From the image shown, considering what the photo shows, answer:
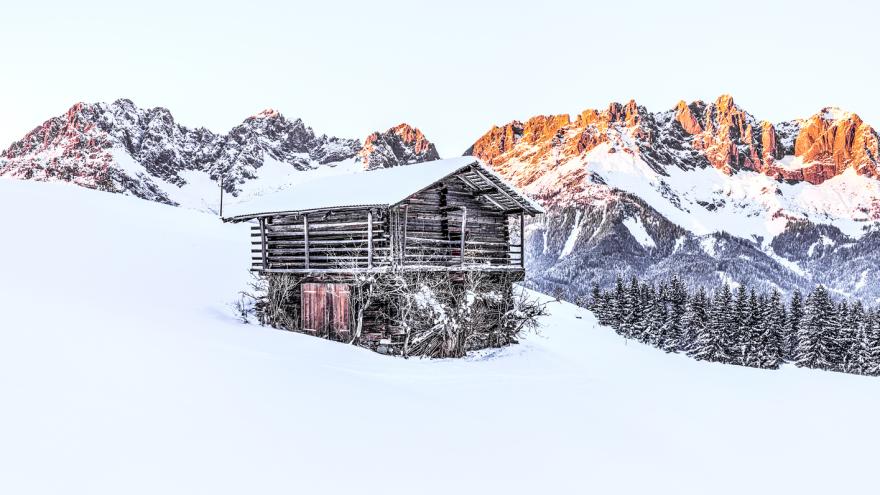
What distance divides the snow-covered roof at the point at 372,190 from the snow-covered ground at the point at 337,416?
16.3 feet

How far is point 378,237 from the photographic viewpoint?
943 inches

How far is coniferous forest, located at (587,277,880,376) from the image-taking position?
6084 centimetres

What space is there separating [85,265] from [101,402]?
18458mm

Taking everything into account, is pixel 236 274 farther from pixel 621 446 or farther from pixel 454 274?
pixel 621 446

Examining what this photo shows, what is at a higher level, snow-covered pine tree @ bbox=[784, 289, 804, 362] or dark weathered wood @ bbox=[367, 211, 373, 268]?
dark weathered wood @ bbox=[367, 211, 373, 268]

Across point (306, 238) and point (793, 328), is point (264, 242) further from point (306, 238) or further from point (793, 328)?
point (793, 328)

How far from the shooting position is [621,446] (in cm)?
1253

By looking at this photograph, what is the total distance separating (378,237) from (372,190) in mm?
1873

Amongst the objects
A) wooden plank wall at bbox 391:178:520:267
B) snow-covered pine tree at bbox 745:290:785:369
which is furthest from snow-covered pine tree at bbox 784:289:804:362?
wooden plank wall at bbox 391:178:520:267

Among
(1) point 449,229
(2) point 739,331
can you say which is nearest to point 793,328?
(2) point 739,331

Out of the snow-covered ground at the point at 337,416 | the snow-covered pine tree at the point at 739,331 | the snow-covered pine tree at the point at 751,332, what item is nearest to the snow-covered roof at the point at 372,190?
the snow-covered ground at the point at 337,416

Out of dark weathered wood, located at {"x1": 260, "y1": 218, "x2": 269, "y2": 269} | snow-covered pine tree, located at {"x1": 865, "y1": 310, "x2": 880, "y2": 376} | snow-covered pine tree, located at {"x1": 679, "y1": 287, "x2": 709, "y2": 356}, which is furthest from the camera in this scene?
snow-covered pine tree, located at {"x1": 679, "y1": 287, "x2": 709, "y2": 356}

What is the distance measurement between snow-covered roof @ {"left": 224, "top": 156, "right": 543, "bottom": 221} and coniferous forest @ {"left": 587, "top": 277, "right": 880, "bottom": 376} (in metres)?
37.9

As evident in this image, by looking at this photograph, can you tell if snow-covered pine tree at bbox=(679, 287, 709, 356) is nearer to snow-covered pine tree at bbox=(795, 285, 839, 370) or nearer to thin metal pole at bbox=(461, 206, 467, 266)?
snow-covered pine tree at bbox=(795, 285, 839, 370)
